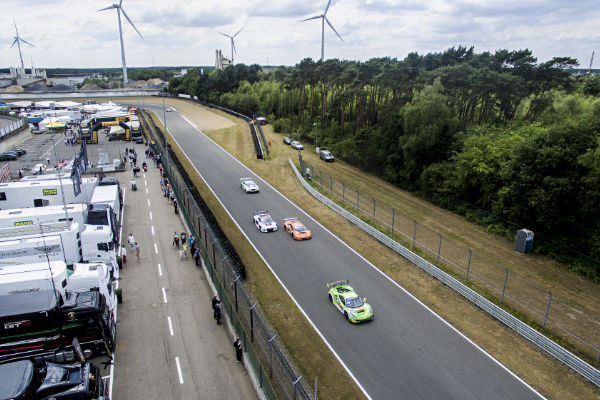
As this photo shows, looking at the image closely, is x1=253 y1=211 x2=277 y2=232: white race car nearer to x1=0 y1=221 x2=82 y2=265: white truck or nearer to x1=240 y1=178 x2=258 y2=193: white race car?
x1=240 y1=178 x2=258 y2=193: white race car

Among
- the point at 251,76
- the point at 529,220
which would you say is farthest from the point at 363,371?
the point at 251,76

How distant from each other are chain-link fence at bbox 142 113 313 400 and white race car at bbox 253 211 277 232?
4.67m

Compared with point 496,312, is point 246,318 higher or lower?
higher

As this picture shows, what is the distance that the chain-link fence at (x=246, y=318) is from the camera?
14.4 metres

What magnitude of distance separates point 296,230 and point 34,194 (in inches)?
887

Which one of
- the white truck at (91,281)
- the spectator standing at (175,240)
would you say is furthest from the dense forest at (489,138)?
the white truck at (91,281)

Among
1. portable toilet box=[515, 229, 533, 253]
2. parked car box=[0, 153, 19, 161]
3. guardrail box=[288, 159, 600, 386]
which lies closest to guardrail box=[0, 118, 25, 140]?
→ parked car box=[0, 153, 19, 161]

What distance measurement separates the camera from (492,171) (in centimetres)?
3556

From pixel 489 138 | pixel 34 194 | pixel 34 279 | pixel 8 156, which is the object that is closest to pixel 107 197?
pixel 34 194

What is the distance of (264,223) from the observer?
32062mm

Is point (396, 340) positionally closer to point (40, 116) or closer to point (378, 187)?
point (378, 187)

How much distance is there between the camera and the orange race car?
3050cm

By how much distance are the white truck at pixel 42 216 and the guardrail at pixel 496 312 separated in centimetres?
2191

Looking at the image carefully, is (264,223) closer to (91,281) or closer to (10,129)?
(91,281)
